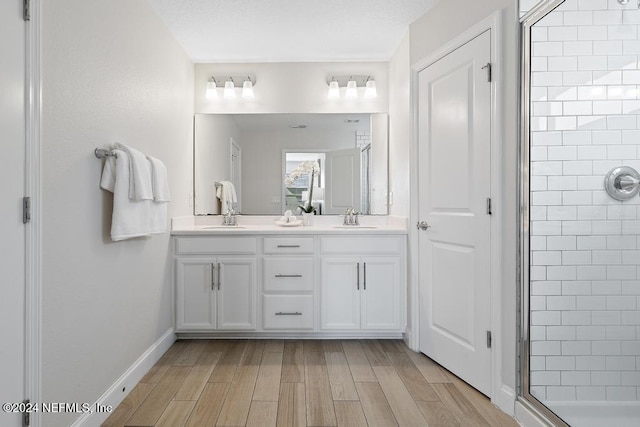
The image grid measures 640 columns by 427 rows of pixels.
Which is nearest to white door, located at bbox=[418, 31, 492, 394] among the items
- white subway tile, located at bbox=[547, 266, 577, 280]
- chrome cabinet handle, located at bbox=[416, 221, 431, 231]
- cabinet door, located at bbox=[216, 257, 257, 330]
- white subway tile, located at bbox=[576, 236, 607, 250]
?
chrome cabinet handle, located at bbox=[416, 221, 431, 231]

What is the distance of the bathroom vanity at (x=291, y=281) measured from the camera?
2.81 metres

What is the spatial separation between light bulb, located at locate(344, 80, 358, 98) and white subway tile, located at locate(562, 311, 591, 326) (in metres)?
2.37

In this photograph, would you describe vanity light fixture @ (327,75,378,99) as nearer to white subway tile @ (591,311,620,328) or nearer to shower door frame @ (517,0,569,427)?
shower door frame @ (517,0,569,427)

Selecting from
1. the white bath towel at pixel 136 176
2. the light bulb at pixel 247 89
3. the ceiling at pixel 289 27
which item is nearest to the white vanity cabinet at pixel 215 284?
the white bath towel at pixel 136 176

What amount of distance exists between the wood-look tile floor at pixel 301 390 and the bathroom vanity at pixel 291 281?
0.59ft

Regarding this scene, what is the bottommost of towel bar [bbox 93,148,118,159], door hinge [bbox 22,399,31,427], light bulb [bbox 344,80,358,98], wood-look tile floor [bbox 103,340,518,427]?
wood-look tile floor [bbox 103,340,518,427]

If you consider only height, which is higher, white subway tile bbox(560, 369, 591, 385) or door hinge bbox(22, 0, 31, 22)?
door hinge bbox(22, 0, 31, 22)

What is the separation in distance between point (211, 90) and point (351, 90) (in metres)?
1.26

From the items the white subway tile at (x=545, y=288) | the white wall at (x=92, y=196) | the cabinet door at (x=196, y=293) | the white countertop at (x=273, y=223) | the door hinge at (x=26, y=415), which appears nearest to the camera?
the door hinge at (x=26, y=415)

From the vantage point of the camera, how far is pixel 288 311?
111 inches

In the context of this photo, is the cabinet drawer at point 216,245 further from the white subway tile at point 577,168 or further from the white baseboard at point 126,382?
the white subway tile at point 577,168

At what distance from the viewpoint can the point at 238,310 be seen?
282 cm

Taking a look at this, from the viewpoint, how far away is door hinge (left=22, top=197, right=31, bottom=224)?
1.31 m

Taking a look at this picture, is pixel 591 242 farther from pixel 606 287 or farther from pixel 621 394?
pixel 621 394
